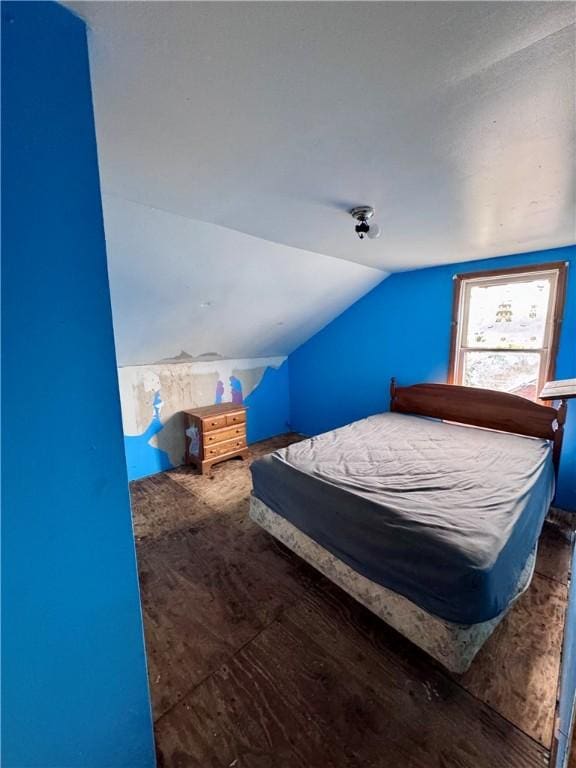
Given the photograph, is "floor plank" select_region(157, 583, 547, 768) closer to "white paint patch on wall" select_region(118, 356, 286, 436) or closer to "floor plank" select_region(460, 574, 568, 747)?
"floor plank" select_region(460, 574, 568, 747)

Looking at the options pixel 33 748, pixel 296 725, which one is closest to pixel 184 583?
pixel 296 725

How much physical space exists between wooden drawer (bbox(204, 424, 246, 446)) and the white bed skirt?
1.56 meters

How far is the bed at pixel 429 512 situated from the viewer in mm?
1348

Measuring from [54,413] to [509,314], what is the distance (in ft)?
11.2

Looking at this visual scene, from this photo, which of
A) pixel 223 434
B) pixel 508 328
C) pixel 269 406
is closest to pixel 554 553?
pixel 508 328

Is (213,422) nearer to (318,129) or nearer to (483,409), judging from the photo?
(483,409)

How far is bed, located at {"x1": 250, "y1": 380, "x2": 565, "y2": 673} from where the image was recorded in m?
1.35

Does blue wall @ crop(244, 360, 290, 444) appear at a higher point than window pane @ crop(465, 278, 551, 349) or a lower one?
lower

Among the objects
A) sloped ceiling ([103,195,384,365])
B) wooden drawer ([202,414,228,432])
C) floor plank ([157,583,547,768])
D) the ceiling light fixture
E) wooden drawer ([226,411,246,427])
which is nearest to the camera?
floor plank ([157,583,547,768])

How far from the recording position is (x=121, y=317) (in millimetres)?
2406

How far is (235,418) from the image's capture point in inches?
143

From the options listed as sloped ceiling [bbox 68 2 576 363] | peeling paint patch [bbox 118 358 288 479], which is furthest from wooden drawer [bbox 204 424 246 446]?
sloped ceiling [bbox 68 2 576 363]

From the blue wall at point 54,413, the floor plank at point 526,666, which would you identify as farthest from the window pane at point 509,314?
the blue wall at point 54,413

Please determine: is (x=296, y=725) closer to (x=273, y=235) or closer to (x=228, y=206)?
(x=228, y=206)
